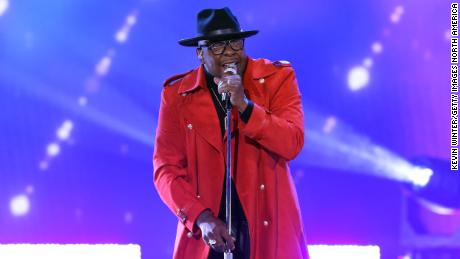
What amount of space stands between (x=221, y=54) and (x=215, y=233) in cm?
50

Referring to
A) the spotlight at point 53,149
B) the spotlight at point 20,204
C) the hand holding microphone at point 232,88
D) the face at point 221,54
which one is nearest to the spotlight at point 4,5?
the spotlight at point 53,149

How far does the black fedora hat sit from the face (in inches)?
0.7

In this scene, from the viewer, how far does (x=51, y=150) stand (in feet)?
10.7

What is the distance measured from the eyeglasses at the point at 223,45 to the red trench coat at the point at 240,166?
13 centimetres

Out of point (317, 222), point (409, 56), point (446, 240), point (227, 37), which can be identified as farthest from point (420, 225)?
point (227, 37)

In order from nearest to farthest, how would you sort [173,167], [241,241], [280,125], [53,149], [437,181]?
[280,125]
[241,241]
[173,167]
[437,181]
[53,149]

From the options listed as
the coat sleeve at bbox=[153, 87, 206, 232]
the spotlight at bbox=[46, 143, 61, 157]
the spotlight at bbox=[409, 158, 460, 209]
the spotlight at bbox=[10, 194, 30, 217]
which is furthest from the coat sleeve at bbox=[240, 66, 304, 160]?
the spotlight at bbox=[10, 194, 30, 217]

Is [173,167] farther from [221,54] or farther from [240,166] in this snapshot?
[221,54]

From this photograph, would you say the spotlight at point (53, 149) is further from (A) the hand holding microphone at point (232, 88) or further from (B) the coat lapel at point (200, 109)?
(A) the hand holding microphone at point (232, 88)

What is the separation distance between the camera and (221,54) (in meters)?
1.84

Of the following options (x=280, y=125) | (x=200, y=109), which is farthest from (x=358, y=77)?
(x=280, y=125)

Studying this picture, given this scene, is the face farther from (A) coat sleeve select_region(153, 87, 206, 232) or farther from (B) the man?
(A) coat sleeve select_region(153, 87, 206, 232)

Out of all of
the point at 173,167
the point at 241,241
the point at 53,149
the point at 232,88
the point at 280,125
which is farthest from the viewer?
the point at 53,149

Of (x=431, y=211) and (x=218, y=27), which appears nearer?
(x=218, y=27)
